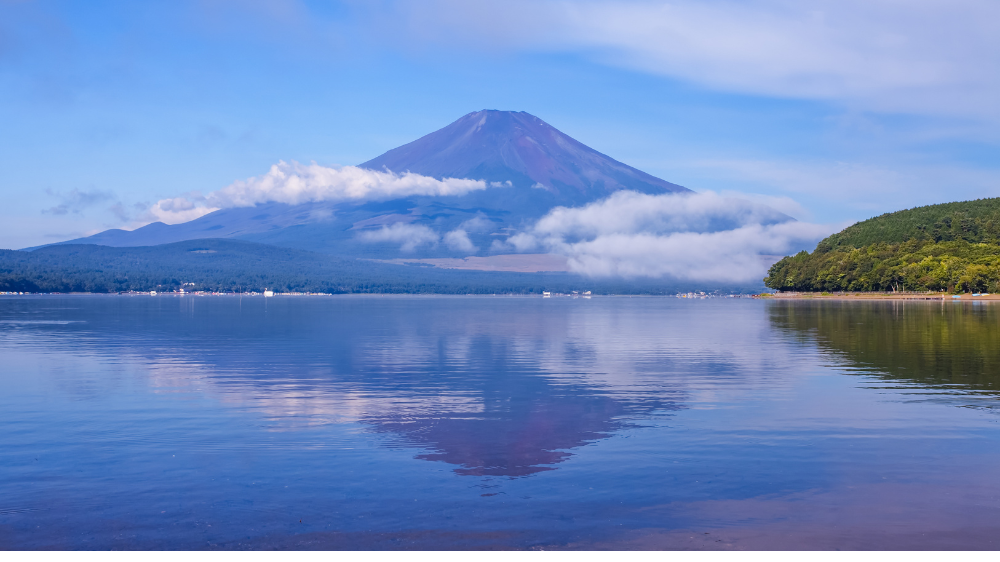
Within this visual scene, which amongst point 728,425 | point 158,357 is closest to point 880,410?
point 728,425

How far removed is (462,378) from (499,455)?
15953 millimetres

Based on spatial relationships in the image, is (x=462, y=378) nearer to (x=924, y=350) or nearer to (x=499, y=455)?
(x=499, y=455)

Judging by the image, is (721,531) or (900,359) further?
(900,359)

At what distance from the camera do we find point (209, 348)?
51562 mm

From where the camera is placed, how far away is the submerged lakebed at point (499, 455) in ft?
44.5

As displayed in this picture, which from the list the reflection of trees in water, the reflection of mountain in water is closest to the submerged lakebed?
the reflection of mountain in water

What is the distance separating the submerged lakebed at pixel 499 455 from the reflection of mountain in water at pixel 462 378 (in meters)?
0.19

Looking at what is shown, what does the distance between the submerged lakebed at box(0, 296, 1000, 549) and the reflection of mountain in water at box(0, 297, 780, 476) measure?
19 centimetres

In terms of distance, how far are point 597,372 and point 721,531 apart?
23.9m

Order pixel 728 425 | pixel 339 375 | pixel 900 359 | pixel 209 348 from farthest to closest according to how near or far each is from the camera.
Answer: pixel 209 348
pixel 900 359
pixel 339 375
pixel 728 425

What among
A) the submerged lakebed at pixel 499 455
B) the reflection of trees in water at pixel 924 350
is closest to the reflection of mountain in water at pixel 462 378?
the submerged lakebed at pixel 499 455

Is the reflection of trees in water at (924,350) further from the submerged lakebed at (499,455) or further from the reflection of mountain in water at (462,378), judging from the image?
the reflection of mountain in water at (462,378)

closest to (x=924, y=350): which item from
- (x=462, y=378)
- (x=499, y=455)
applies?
(x=462, y=378)
